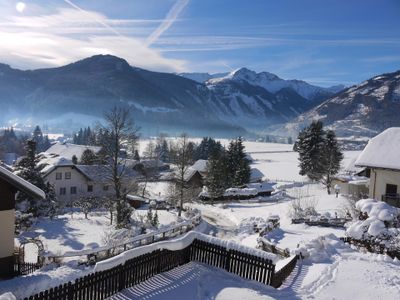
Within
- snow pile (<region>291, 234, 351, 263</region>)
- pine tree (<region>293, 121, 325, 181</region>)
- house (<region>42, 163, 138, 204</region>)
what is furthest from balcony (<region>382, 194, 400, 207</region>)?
pine tree (<region>293, 121, 325, 181</region>)

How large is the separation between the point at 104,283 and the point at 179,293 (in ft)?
8.54

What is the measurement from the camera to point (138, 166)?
84.5 metres

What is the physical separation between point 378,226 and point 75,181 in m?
48.6

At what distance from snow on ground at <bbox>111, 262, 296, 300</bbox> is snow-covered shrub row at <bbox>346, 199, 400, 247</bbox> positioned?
9856 millimetres

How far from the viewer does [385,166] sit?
30.6 metres

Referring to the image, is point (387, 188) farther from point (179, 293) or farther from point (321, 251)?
point (179, 293)

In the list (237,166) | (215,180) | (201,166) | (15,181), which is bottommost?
(201,166)

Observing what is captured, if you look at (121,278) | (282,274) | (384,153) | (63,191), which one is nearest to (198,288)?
(121,278)

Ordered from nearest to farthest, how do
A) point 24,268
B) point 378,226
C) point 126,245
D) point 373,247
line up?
point 24,268 < point 373,247 < point 378,226 < point 126,245

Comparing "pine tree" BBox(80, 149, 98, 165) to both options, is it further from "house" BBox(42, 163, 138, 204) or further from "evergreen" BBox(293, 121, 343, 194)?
"evergreen" BBox(293, 121, 343, 194)

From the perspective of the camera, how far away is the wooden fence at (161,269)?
11.6 m

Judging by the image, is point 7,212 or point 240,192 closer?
point 7,212

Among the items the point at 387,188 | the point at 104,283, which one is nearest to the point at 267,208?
the point at 387,188

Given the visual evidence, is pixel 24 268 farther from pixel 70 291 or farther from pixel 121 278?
pixel 70 291
